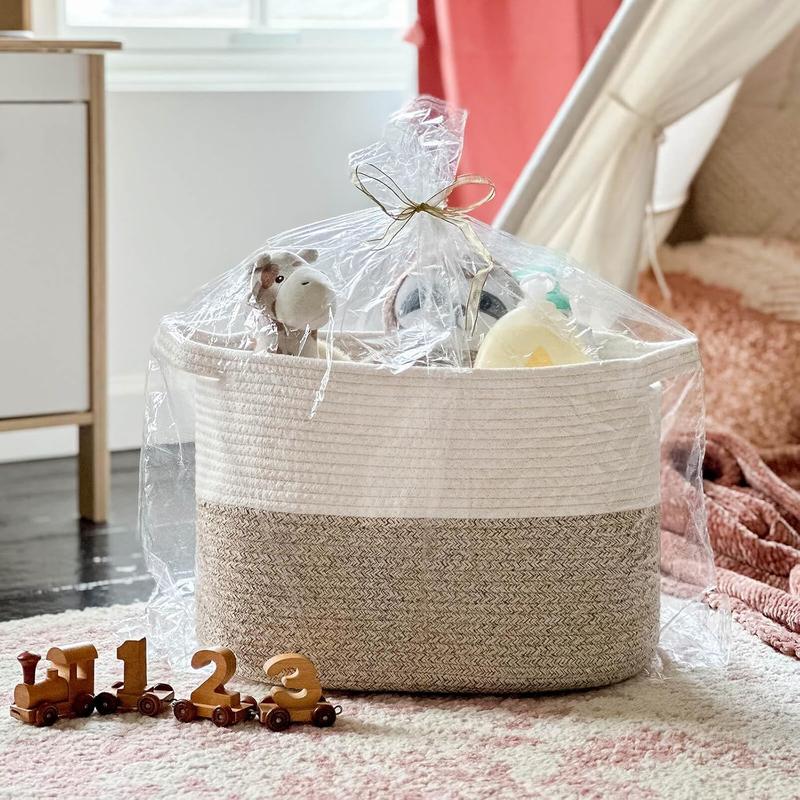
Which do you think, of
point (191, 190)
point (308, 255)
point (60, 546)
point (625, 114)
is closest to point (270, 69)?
point (191, 190)

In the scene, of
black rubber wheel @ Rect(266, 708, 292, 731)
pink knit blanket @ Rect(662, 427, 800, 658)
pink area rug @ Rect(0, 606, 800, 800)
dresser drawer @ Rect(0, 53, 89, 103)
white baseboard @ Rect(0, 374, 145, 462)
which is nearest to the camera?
pink area rug @ Rect(0, 606, 800, 800)

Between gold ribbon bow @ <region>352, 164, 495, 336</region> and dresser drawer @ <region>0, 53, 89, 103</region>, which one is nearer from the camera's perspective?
gold ribbon bow @ <region>352, 164, 495, 336</region>

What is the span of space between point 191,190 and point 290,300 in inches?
53.1

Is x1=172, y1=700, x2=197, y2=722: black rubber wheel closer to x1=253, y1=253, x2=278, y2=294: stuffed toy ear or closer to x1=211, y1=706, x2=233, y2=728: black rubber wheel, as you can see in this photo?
x1=211, y1=706, x2=233, y2=728: black rubber wheel

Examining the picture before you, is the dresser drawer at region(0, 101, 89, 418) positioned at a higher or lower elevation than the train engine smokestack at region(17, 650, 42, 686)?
higher

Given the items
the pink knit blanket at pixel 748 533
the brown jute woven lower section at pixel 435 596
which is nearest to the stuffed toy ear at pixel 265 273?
the brown jute woven lower section at pixel 435 596

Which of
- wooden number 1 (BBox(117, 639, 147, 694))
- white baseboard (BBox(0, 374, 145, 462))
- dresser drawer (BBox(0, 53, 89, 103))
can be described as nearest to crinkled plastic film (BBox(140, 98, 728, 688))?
wooden number 1 (BBox(117, 639, 147, 694))

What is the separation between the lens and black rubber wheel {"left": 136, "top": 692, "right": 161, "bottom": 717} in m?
1.38

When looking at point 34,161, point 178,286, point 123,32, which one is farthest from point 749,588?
point 123,32

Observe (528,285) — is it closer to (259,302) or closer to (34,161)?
(259,302)

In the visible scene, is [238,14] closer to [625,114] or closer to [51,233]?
[51,233]

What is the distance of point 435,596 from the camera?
1.40m

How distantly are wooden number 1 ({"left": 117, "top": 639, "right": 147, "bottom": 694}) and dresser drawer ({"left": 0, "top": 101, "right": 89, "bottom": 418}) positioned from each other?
0.80 m

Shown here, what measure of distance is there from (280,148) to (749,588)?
57.4 inches
